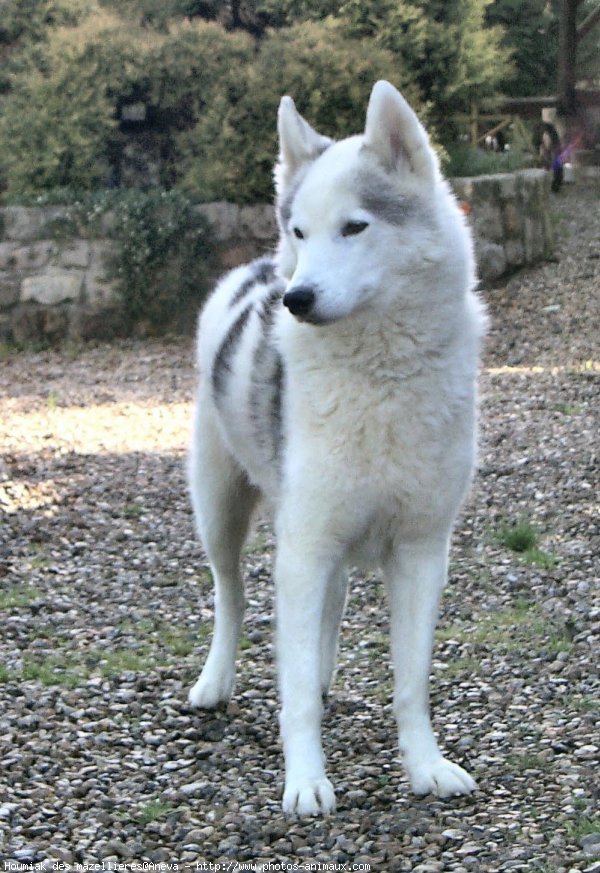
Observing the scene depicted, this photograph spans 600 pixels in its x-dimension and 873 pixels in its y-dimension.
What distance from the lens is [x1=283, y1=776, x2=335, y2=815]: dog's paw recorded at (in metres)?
3.27

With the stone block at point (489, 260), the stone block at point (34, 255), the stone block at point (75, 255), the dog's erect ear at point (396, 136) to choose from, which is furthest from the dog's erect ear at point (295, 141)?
the stone block at point (489, 260)

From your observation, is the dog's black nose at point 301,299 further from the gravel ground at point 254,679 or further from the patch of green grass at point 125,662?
the patch of green grass at point 125,662

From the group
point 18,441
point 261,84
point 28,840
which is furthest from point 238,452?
point 261,84

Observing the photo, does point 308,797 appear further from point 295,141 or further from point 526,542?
point 526,542

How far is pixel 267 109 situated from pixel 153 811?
8884mm

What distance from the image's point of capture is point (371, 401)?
3455 mm

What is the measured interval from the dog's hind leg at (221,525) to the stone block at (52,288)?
6.93 m

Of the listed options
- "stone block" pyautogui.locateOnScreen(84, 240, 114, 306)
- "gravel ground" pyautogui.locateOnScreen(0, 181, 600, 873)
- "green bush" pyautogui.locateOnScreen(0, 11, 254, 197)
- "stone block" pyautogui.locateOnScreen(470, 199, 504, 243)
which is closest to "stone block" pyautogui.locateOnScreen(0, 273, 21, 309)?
"stone block" pyautogui.locateOnScreen(84, 240, 114, 306)

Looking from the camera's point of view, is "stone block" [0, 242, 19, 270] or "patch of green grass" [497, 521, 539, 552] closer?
"patch of green grass" [497, 521, 539, 552]

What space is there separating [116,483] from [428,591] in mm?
3795

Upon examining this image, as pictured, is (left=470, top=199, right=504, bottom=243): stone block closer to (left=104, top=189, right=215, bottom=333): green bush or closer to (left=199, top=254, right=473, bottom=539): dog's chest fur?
(left=104, top=189, right=215, bottom=333): green bush

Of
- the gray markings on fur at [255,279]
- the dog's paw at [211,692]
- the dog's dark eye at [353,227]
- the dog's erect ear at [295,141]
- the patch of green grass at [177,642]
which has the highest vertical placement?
the dog's erect ear at [295,141]

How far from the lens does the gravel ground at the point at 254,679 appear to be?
10.3 ft

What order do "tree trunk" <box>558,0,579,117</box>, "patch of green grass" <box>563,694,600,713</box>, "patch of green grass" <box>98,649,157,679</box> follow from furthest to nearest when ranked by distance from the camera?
Answer: 1. "tree trunk" <box>558,0,579,117</box>
2. "patch of green grass" <box>98,649,157,679</box>
3. "patch of green grass" <box>563,694,600,713</box>
